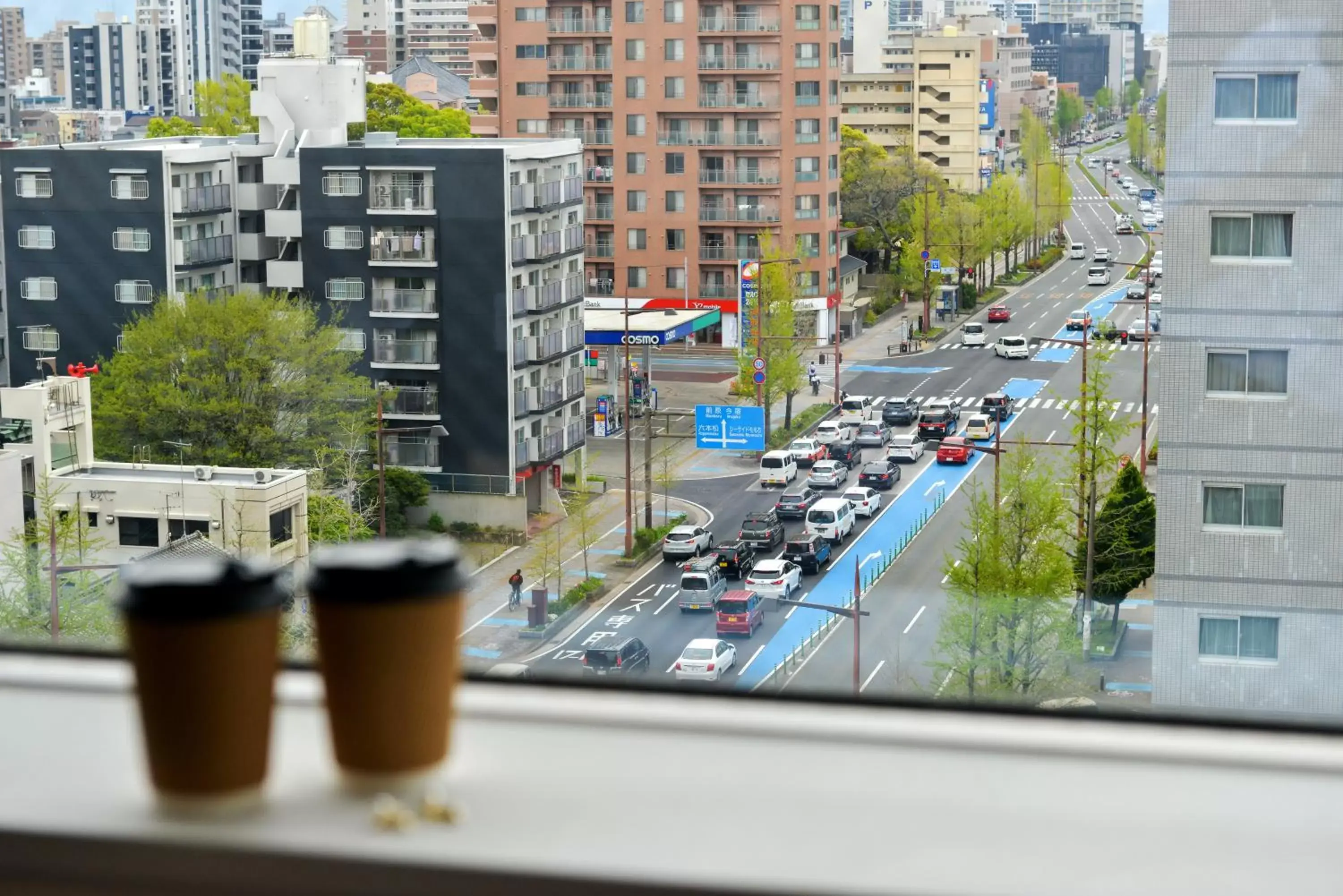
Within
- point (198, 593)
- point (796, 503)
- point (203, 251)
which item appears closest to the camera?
point (198, 593)

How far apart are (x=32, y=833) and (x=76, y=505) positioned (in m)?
2.04

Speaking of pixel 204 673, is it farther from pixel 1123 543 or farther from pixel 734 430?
pixel 734 430

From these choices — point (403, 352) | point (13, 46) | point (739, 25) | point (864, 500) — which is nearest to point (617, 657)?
point (13, 46)

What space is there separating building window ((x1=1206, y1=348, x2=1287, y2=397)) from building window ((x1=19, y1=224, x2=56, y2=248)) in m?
5.04

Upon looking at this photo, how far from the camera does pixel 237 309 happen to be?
5.42m

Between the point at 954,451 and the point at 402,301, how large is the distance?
7.61 ft

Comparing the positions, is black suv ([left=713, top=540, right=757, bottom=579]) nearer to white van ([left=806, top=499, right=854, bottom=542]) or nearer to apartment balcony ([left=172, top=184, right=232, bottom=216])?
white van ([left=806, top=499, right=854, bottom=542])

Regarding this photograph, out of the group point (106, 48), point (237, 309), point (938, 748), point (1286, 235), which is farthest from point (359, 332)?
point (938, 748)

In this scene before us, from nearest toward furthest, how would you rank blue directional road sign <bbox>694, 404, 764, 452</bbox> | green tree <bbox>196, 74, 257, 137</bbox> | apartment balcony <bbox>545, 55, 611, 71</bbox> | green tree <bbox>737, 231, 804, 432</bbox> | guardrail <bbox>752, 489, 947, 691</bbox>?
guardrail <bbox>752, 489, 947, 691</bbox> → green tree <bbox>196, 74, 257, 137</bbox> → blue directional road sign <bbox>694, 404, 764, 452</bbox> → green tree <bbox>737, 231, 804, 432</bbox> → apartment balcony <bbox>545, 55, 611, 71</bbox>

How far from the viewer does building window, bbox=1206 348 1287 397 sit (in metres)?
1.69

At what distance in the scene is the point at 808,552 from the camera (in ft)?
9.14

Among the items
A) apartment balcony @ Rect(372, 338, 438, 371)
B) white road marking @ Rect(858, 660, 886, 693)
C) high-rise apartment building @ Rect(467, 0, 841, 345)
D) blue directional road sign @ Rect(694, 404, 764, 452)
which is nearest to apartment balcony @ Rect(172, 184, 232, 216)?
apartment balcony @ Rect(372, 338, 438, 371)

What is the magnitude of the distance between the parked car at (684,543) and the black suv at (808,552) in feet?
0.58

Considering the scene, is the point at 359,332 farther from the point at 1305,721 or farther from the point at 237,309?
the point at 1305,721
